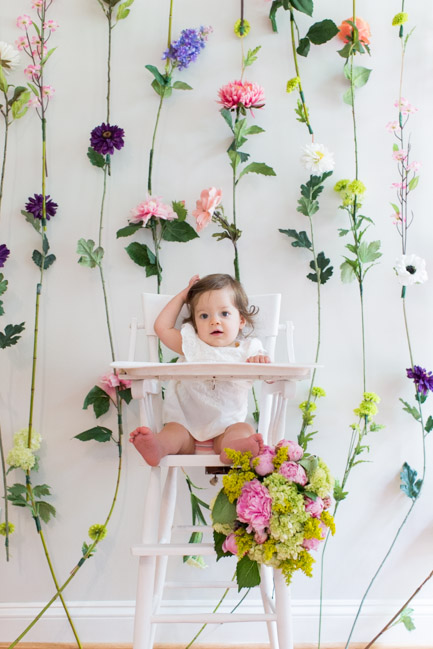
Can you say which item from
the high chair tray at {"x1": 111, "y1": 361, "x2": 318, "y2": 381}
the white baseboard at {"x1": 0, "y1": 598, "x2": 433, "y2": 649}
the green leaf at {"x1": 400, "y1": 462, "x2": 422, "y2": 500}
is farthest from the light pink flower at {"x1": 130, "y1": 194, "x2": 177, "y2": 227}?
the white baseboard at {"x1": 0, "y1": 598, "x2": 433, "y2": 649}

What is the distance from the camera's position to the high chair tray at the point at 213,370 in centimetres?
119

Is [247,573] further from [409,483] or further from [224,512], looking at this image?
[409,483]

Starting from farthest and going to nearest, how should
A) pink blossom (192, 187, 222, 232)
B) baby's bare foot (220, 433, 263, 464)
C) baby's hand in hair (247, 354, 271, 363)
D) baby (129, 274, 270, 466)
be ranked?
1. pink blossom (192, 187, 222, 232)
2. baby (129, 274, 270, 466)
3. baby's hand in hair (247, 354, 271, 363)
4. baby's bare foot (220, 433, 263, 464)

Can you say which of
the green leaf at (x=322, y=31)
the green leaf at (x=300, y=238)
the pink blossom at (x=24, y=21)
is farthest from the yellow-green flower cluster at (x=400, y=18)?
the pink blossom at (x=24, y=21)

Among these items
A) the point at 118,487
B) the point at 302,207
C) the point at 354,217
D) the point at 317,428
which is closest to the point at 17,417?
the point at 118,487

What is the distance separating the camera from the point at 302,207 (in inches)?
67.3

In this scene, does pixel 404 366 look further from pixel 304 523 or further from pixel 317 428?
pixel 304 523

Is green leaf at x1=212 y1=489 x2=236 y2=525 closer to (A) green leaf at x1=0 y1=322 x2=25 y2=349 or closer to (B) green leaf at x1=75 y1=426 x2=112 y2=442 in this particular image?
(B) green leaf at x1=75 y1=426 x2=112 y2=442

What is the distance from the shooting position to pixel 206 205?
1639mm

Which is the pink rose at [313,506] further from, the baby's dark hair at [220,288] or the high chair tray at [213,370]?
the baby's dark hair at [220,288]

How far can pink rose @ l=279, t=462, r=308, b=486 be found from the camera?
1.15m

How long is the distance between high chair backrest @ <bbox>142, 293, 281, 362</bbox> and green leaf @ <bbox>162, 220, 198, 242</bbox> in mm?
250

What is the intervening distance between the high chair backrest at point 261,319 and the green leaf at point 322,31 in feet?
2.64

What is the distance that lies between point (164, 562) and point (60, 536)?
393 millimetres
